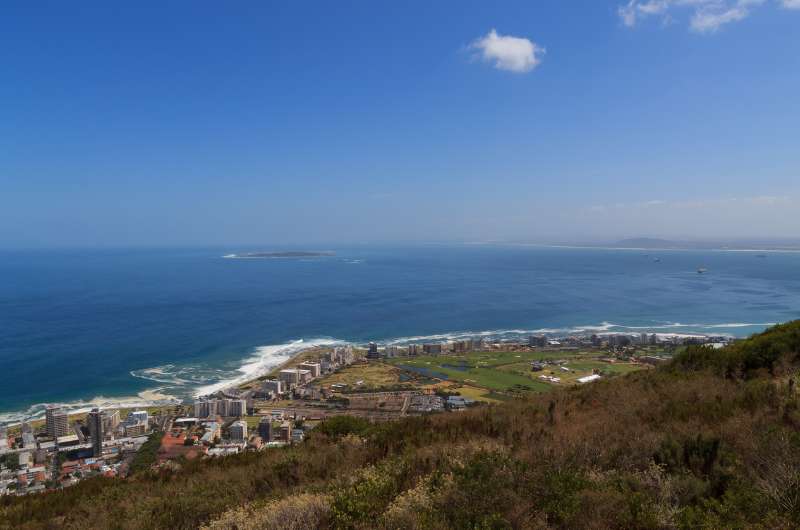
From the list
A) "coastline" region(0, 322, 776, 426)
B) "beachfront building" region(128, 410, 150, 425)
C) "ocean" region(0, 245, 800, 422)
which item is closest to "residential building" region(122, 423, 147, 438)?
"beachfront building" region(128, 410, 150, 425)

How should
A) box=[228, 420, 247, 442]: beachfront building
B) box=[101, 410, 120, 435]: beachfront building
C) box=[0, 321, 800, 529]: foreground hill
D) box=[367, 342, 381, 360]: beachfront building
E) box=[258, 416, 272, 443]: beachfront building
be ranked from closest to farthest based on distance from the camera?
box=[0, 321, 800, 529]: foreground hill
box=[258, 416, 272, 443]: beachfront building
box=[228, 420, 247, 442]: beachfront building
box=[101, 410, 120, 435]: beachfront building
box=[367, 342, 381, 360]: beachfront building

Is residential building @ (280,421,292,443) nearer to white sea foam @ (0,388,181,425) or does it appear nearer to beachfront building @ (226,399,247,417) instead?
beachfront building @ (226,399,247,417)

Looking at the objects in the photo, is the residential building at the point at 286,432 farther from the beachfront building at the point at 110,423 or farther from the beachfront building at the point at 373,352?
the beachfront building at the point at 373,352

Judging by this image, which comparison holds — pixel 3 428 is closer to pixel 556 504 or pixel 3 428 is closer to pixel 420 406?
pixel 420 406

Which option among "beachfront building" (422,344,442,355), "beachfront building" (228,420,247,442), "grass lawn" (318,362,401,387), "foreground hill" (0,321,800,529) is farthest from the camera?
"beachfront building" (422,344,442,355)

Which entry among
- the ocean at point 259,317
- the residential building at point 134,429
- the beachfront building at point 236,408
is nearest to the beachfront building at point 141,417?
the residential building at point 134,429
